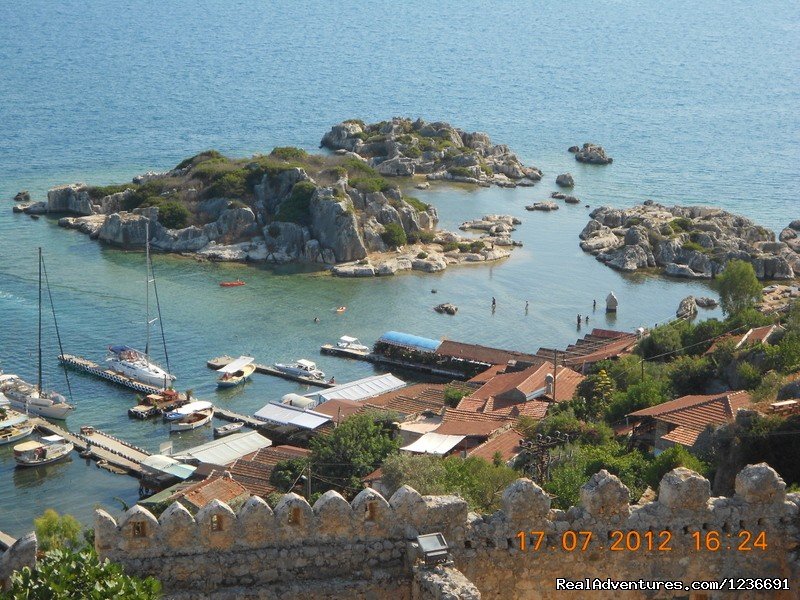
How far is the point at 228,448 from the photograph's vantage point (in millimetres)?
54156

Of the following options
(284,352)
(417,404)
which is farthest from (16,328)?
(417,404)

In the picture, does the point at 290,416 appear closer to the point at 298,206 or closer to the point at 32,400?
the point at 32,400

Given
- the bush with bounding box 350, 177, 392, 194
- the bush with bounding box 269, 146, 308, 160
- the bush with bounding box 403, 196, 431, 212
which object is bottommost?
the bush with bounding box 403, 196, 431, 212

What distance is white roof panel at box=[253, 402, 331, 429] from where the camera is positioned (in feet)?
181

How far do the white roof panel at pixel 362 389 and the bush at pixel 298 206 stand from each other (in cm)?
2886

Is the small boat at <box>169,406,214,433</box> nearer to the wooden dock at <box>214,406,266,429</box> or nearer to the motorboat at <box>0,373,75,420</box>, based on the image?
the wooden dock at <box>214,406,266,429</box>

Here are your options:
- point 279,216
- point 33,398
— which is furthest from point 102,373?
point 279,216

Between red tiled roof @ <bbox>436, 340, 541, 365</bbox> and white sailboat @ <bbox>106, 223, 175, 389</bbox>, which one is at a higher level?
red tiled roof @ <bbox>436, 340, 541, 365</bbox>

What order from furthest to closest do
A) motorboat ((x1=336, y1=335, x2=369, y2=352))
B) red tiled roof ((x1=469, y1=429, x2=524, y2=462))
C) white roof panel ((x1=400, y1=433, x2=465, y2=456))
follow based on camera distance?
1. motorboat ((x1=336, y1=335, x2=369, y2=352))
2. white roof panel ((x1=400, y1=433, x2=465, y2=456))
3. red tiled roof ((x1=469, y1=429, x2=524, y2=462))

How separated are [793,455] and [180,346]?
55164 mm

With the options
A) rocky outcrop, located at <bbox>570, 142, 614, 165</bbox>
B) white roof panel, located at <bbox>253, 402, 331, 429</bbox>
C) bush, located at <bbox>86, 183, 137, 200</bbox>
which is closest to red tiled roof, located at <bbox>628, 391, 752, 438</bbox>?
white roof panel, located at <bbox>253, 402, 331, 429</bbox>

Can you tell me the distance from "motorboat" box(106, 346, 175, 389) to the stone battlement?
5090cm

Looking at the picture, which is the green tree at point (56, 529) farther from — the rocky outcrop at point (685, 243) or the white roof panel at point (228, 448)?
the rocky outcrop at point (685, 243)

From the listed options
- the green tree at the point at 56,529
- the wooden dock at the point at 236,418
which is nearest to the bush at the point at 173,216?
the wooden dock at the point at 236,418
